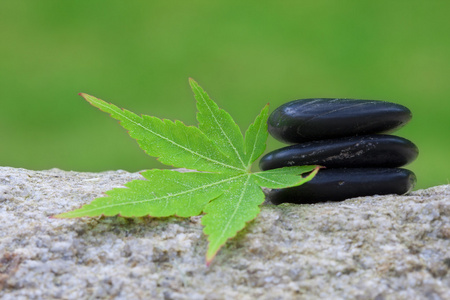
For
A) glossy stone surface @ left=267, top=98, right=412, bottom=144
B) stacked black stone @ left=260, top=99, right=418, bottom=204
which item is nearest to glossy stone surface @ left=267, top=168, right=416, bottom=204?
stacked black stone @ left=260, top=99, right=418, bottom=204

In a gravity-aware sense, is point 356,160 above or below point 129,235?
above

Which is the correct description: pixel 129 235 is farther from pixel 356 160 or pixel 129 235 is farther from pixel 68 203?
pixel 356 160

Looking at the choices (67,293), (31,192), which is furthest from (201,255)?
(31,192)

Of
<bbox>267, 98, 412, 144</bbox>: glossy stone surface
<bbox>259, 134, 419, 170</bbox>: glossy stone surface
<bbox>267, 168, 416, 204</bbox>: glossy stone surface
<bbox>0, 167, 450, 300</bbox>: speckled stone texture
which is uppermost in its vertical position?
<bbox>267, 98, 412, 144</bbox>: glossy stone surface

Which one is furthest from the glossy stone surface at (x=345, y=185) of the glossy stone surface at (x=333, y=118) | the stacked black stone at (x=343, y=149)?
the glossy stone surface at (x=333, y=118)

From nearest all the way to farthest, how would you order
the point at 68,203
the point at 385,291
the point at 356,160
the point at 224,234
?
the point at 385,291 < the point at 224,234 < the point at 68,203 < the point at 356,160

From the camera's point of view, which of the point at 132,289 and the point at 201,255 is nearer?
the point at 132,289

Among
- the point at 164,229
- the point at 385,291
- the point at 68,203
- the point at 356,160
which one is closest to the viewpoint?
the point at 385,291

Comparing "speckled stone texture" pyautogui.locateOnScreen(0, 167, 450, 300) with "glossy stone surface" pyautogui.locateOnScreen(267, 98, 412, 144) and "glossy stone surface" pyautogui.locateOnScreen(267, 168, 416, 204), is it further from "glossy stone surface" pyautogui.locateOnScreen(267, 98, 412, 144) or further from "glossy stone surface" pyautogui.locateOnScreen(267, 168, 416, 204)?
"glossy stone surface" pyautogui.locateOnScreen(267, 98, 412, 144)

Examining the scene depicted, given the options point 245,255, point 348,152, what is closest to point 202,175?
point 245,255
